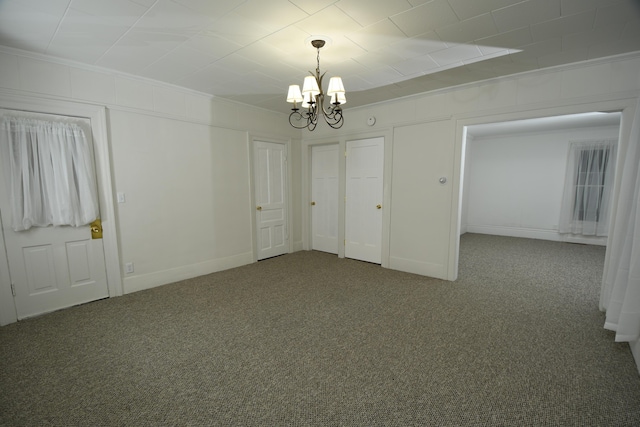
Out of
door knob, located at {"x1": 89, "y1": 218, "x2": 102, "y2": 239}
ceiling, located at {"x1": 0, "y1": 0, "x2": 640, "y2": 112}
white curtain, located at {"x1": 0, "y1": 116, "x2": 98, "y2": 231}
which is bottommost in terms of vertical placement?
door knob, located at {"x1": 89, "y1": 218, "x2": 102, "y2": 239}

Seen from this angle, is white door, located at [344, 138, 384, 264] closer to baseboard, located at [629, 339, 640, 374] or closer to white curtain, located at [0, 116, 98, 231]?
baseboard, located at [629, 339, 640, 374]

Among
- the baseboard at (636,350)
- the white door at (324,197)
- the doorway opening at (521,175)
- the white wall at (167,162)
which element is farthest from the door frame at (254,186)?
the baseboard at (636,350)

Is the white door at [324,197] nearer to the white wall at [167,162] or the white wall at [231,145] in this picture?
the white wall at [231,145]

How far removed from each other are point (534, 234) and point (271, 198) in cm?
634

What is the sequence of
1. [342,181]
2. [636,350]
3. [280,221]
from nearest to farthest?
[636,350] → [342,181] → [280,221]

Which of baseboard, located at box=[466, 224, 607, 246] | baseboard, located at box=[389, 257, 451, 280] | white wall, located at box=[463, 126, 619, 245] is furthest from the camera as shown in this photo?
white wall, located at box=[463, 126, 619, 245]

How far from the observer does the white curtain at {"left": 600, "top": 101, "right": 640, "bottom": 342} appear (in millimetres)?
2139

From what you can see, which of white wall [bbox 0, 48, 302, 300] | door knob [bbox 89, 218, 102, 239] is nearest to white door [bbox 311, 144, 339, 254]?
white wall [bbox 0, 48, 302, 300]

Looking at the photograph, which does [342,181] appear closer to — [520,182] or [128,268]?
[128,268]

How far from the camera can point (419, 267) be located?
13.5ft

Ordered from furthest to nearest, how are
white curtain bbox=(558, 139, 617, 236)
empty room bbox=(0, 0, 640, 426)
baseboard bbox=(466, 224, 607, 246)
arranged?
baseboard bbox=(466, 224, 607, 246) < white curtain bbox=(558, 139, 617, 236) < empty room bbox=(0, 0, 640, 426)

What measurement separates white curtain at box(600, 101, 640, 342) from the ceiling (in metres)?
1.11

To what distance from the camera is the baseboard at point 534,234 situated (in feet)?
19.7

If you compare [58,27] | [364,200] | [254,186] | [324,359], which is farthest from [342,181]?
[58,27]
